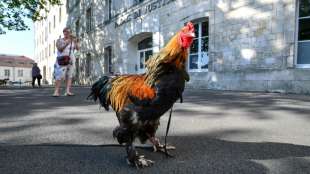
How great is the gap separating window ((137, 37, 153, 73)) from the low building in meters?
66.3

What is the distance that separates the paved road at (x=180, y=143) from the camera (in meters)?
2.52

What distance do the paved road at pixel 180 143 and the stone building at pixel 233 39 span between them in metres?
4.64

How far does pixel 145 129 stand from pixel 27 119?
2930mm

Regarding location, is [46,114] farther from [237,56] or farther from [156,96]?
[237,56]

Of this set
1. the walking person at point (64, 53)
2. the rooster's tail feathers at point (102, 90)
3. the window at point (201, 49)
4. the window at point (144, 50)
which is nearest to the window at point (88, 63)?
the window at point (144, 50)

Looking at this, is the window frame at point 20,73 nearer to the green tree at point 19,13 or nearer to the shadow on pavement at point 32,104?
the green tree at point 19,13

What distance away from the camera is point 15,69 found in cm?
8044

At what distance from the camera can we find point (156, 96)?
2.42m

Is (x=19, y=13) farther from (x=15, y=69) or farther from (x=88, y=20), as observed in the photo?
(x=15, y=69)

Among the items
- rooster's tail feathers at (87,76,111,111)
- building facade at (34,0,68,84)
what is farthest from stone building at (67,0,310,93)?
building facade at (34,0,68,84)

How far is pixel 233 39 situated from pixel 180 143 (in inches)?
348

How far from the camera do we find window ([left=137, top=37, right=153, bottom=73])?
1755 cm

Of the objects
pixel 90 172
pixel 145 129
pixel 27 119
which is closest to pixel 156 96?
pixel 145 129

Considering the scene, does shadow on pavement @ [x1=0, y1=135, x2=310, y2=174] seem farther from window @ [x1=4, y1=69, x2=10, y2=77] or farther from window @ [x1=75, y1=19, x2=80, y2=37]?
window @ [x1=4, y1=69, x2=10, y2=77]
